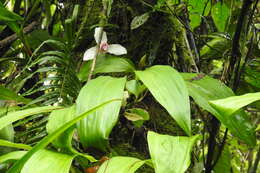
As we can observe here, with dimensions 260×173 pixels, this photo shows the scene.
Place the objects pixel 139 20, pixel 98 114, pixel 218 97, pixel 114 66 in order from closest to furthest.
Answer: pixel 98 114 → pixel 218 97 → pixel 114 66 → pixel 139 20

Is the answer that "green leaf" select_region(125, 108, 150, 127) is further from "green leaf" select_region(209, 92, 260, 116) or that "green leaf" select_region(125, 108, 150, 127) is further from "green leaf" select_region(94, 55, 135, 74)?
"green leaf" select_region(209, 92, 260, 116)

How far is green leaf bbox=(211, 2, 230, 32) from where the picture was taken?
1066mm

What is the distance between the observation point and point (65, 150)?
1.76ft

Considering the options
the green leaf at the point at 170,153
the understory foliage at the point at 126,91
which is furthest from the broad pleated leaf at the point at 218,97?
the green leaf at the point at 170,153

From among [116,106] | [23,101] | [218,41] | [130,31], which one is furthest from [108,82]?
[218,41]

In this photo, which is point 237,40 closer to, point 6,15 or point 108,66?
point 108,66

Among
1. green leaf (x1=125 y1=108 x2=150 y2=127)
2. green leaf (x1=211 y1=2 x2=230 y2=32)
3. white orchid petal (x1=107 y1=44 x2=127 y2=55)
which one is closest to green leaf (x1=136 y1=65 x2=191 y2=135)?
green leaf (x1=125 y1=108 x2=150 y2=127)

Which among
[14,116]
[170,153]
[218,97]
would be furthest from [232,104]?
[14,116]

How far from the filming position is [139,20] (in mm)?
904

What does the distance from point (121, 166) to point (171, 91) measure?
0.15m

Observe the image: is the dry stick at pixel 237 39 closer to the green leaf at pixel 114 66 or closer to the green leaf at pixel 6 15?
the green leaf at pixel 114 66

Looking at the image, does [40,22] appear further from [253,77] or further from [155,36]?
[253,77]

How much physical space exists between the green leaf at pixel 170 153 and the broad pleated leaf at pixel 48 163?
12cm

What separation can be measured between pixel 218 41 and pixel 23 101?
610 mm
